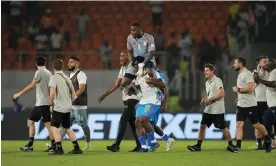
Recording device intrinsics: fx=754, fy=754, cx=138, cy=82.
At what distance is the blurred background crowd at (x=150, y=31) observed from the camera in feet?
84.9

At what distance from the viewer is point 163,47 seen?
90.4ft

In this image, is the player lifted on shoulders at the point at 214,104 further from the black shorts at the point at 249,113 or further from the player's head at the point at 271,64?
the player's head at the point at 271,64

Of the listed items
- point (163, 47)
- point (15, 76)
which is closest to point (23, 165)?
point (15, 76)

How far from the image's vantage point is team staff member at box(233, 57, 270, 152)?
53.1 feet

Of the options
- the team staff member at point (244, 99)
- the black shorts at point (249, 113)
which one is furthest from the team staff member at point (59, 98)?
the black shorts at point (249, 113)

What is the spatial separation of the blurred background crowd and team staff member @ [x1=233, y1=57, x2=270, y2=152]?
7501 mm

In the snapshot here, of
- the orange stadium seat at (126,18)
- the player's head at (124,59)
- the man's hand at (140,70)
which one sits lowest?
the man's hand at (140,70)

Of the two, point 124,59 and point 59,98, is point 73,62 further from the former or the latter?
point 59,98

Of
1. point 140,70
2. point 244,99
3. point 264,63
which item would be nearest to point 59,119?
point 140,70

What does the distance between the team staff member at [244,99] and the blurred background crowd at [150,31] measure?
295 inches

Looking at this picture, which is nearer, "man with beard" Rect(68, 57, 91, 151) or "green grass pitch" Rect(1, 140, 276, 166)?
"green grass pitch" Rect(1, 140, 276, 166)

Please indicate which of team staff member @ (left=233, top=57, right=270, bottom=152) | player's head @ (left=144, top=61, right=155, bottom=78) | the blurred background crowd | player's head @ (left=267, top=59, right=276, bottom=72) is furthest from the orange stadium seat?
player's head @ (left=144, top=61, right=155, bottom=78)

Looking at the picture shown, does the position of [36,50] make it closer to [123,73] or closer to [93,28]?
[93,28]

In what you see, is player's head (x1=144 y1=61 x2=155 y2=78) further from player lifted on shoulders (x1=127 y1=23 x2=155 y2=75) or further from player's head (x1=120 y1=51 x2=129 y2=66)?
player's head (x1=120 y1=51 x2=129 y2=66)
